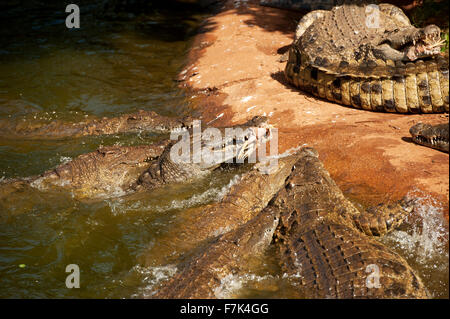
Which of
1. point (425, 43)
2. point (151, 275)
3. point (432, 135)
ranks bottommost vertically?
point (151, 275)

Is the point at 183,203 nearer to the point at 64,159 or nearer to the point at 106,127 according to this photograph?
the point at 64,159

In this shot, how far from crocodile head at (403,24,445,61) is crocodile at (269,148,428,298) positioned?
6.43 feet

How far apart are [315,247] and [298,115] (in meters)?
2.36

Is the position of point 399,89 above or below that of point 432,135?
above

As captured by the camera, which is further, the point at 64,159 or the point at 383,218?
the point at 64,159

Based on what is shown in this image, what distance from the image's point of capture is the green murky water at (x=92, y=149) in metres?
3.73

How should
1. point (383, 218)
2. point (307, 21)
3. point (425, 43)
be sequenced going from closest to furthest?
point (383, 218) → point (425, 43) → point (307, 21)

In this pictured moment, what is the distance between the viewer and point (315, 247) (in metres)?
3.62

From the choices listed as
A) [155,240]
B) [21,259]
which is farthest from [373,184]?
[21,259]

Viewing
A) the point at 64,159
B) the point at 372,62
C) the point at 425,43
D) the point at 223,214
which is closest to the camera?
the point at 223,214

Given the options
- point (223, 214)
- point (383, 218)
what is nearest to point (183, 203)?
point (223, 214)

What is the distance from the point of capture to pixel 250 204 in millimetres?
4539

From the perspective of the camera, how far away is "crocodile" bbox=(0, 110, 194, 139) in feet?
21.3

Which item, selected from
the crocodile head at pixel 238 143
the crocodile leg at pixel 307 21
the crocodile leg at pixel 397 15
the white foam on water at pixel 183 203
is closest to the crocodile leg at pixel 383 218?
the white foam on water at pixel 183 203
